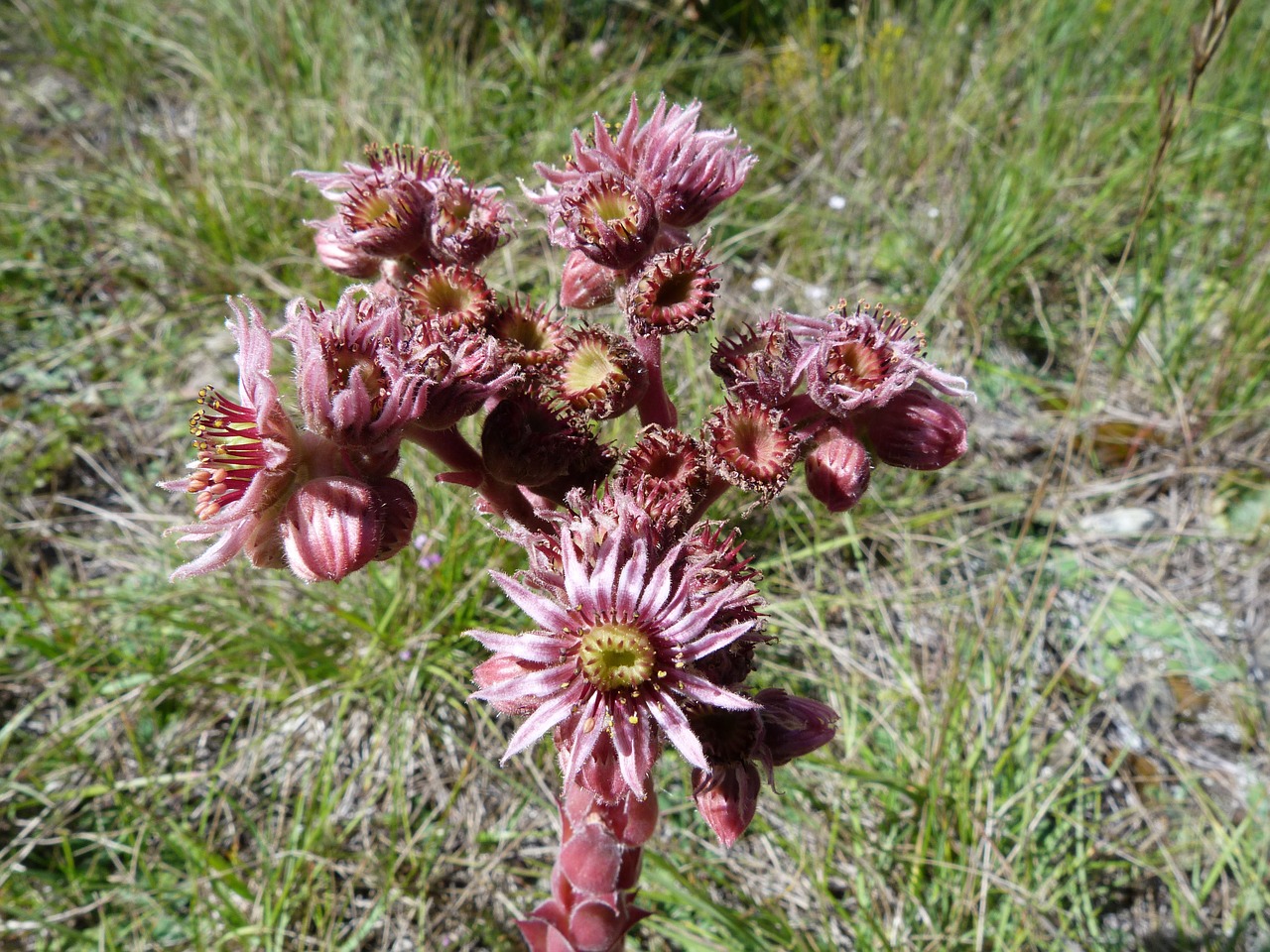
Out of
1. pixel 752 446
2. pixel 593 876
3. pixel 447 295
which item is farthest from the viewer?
pixel 593 876

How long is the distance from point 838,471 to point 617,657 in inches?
23.8

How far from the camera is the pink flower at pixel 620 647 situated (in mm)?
1474

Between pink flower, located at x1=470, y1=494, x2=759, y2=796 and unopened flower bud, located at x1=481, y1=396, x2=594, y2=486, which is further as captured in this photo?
unopened flower bud, located at x1=481, y1=396, x2=594, y2=486

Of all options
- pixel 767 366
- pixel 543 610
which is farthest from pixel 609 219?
pixel 543 610

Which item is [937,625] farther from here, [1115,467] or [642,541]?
[642,541]

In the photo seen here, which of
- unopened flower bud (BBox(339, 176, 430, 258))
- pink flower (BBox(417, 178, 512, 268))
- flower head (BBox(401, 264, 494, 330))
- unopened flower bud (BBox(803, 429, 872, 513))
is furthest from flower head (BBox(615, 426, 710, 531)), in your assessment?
unopened flower bud (BBox(339, 176, 430, 258))

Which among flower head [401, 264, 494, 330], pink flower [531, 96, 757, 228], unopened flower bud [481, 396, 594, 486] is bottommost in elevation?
unopened flower bud [481, 396, 594, 486]

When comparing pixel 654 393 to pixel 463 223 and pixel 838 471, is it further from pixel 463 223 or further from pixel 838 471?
pixel 463 223

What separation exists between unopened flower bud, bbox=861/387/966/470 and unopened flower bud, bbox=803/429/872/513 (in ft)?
0.26

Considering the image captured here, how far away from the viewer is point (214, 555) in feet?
4.94

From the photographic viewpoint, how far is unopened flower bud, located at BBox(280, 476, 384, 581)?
1487 millimetres

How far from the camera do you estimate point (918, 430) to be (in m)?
1.79

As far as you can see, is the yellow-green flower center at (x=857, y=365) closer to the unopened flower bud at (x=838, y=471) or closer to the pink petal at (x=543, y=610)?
the unopened flower bud at (x=838, y=471)

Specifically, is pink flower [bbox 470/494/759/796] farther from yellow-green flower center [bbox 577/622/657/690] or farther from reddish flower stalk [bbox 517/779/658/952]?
reddish flower stalk [bbox 517/779/658/952]
